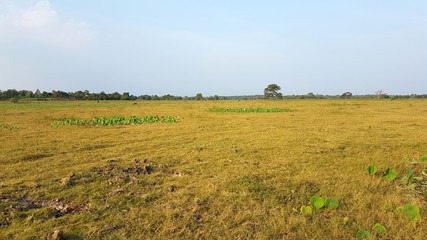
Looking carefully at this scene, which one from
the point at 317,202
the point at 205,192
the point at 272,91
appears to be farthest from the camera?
the point at 272,91

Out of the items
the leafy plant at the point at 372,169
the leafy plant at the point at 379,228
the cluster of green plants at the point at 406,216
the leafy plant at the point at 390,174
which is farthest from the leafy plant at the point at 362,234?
the leafy plant at the point at 372,169

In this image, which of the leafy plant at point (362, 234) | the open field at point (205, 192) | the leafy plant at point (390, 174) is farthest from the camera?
the leafy plant at point (390, 174)

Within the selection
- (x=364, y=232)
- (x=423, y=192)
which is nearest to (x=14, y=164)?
(x=364, y=232)

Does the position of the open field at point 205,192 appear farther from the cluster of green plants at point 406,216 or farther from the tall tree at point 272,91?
the tall tree at point 272,91

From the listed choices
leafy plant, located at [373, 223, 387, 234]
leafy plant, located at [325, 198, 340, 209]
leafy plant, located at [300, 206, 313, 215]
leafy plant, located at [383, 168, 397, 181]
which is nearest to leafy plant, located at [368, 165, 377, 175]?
leafy plant, located at [383, 168, 397, 181]

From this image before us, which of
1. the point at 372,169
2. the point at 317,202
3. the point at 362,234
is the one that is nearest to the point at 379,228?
the point at 362,234

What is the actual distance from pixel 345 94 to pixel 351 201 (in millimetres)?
134947

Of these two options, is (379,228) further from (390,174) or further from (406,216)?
(390,174)

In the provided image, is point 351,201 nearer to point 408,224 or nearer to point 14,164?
point 408,224

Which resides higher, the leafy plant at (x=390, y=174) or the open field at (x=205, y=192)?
the leafy plant at (x=390, y=174)

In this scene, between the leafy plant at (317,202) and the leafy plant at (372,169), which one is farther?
the leafy plant at (372,169)

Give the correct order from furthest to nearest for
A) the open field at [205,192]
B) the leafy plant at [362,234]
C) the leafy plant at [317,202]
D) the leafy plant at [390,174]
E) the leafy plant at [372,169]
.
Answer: the leafy plant at [372,169], the leafy plant at [390,174], the leafy plant at [317,202], the open field at [205,192], the leafy plant at [362,234]

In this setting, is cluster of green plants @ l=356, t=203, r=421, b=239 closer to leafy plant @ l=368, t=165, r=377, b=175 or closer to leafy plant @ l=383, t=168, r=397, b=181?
leafy plant @ l=383, t=168, r=397, b=181

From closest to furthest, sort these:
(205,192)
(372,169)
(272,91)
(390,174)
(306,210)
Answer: (306,210) → (205,192) → (390,174) → (372,169) → (272,91)
